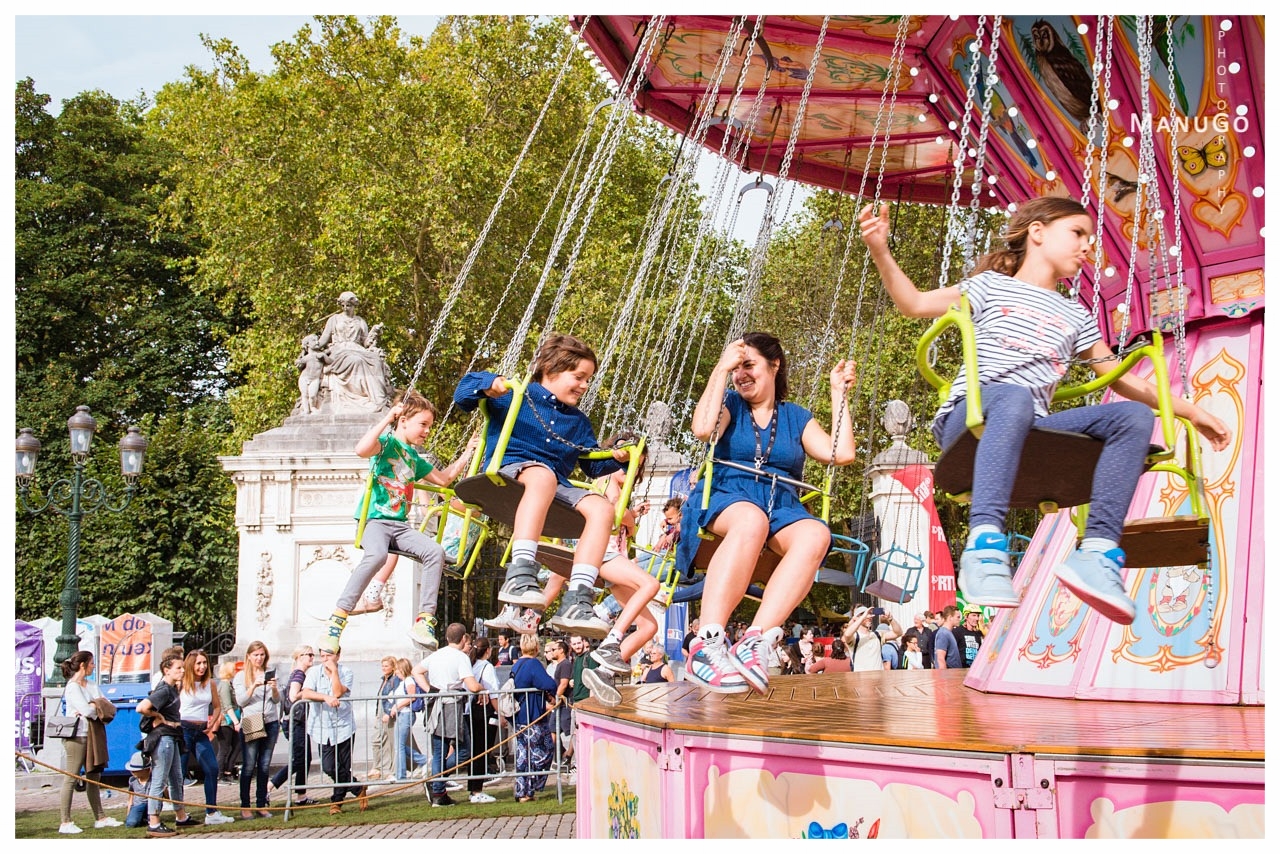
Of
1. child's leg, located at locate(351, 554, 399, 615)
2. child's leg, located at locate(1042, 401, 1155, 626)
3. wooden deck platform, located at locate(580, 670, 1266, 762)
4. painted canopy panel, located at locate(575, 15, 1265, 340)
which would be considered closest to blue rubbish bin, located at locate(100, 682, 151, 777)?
child's leg, located at locate(351, 554, 399, 615)

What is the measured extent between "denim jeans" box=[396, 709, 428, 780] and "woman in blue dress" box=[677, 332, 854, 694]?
266 inches

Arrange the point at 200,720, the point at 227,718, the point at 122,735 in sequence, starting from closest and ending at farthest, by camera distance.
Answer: the point at 200,720 < the point at 227,718 < the point at 122,735

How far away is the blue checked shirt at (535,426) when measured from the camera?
18.5 feet

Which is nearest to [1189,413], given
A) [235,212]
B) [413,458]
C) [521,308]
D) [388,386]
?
[413,458]

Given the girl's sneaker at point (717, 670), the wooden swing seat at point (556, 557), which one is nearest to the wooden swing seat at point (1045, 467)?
the girl's sneaker at point (717, 670)

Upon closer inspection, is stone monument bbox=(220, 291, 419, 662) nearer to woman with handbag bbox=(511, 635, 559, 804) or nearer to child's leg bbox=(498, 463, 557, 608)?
woman with handbag bbox=(511, 635, 559, 804)

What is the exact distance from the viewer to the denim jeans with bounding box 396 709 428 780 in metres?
11.7

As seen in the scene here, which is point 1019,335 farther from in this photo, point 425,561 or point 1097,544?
point 425,561

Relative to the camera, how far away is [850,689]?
7539 millimetres

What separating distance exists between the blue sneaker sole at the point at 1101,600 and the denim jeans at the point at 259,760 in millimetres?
8589

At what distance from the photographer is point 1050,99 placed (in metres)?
7.96

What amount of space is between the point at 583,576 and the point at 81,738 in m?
6.84

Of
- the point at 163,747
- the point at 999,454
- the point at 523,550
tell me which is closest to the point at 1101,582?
the point at 999,454

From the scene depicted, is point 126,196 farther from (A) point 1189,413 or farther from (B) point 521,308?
(A) point 1189,413
